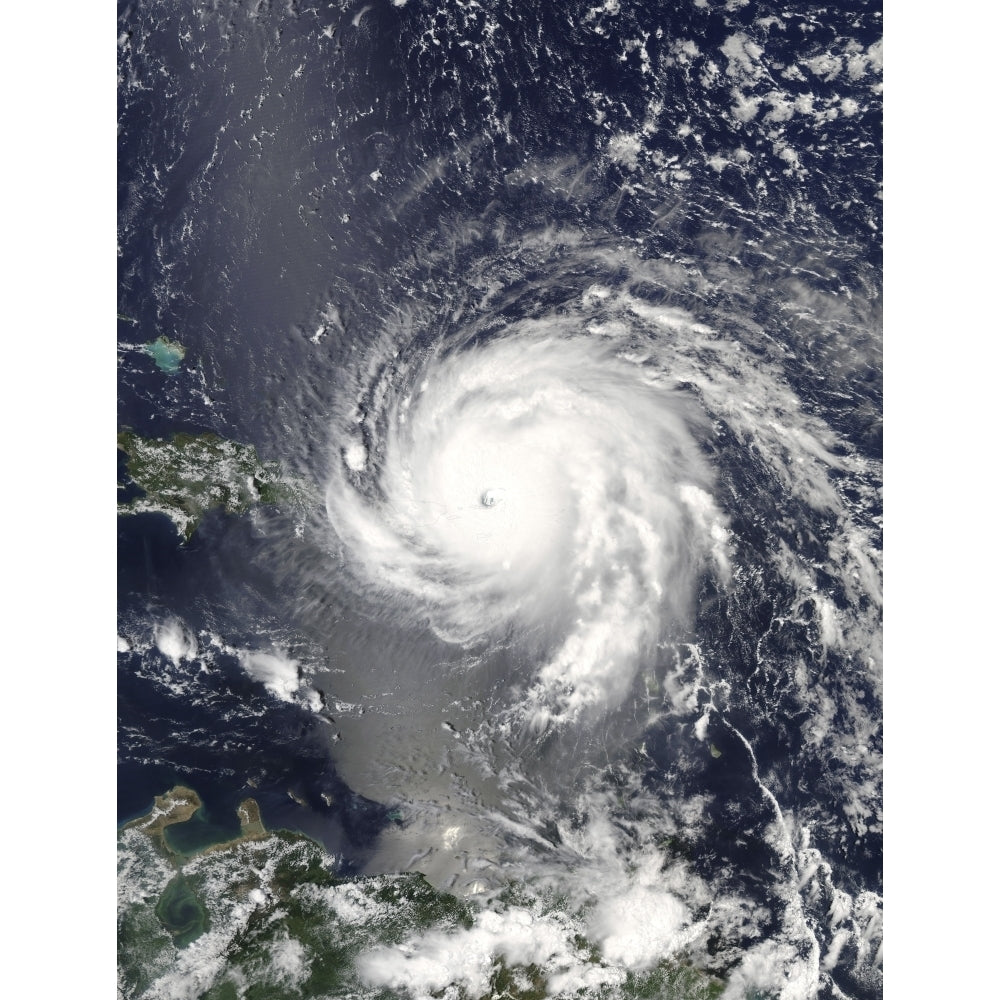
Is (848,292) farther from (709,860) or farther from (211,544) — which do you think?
(211,544)

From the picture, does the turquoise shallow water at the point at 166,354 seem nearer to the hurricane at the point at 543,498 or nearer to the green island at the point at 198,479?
the green island at the point at 198,479

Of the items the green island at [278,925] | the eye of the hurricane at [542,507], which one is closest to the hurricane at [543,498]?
the eye of the hurricane at [542,507]

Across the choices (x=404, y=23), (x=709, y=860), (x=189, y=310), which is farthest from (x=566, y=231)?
(x=709, y=860)

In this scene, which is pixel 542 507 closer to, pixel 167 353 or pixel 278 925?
pixel 167 353

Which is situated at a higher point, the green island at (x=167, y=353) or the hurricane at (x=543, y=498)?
the green island at (x=167, y=353)

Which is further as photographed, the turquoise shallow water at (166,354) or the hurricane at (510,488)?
the turquoise shallow water at (166,354)

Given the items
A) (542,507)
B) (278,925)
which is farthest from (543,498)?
(278,925)

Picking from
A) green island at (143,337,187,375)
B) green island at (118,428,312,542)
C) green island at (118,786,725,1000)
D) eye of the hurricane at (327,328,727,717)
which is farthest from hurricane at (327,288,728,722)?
green island at (118,786,725,1000)
